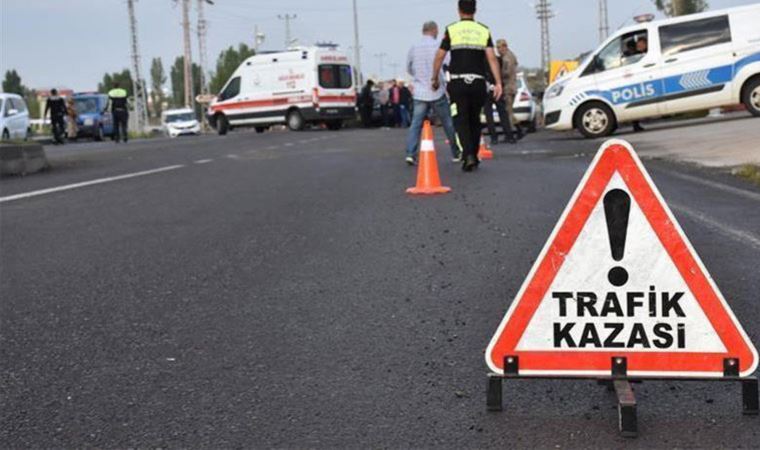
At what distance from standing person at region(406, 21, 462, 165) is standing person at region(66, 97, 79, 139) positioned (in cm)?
2562

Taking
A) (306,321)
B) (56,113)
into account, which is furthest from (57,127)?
(306,321)

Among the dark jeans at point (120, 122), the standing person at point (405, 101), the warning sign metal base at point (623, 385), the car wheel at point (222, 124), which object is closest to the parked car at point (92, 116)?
the car wheel at point (222, 124)

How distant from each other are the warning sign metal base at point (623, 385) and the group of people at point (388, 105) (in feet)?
106

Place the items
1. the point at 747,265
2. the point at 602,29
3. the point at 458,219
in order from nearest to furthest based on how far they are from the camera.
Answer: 1. the point at 747,265
2. the point at 458,219
3. the point at 602,29

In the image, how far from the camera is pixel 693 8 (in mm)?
47156

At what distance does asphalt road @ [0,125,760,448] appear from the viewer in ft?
9.64

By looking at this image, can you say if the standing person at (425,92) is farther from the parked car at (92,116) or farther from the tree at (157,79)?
the tree at (157,79)

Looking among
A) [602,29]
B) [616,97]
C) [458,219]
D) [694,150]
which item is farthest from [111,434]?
[602,29]

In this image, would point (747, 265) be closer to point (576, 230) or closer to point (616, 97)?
point (576, 230)

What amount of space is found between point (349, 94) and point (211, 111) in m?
5.54

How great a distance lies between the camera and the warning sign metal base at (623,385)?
9.11 feet

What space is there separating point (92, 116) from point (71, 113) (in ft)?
7.30

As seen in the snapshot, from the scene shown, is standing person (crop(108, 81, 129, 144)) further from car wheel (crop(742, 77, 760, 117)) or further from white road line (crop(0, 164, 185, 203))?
car wheel (crop(742, 77, 760, 117))

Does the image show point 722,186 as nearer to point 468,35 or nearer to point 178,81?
point 468,35
